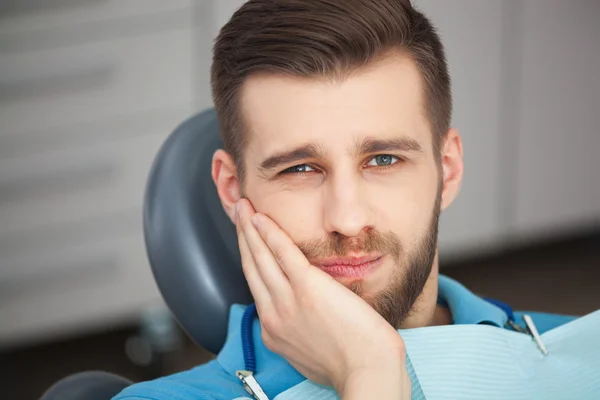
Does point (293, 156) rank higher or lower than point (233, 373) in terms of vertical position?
higher

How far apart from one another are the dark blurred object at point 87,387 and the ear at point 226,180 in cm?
29

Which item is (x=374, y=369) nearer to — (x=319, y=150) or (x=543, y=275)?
(x=319, y=150)

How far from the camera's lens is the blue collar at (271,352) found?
1151 millimetres

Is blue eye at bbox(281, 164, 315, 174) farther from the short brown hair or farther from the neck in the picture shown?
the neck

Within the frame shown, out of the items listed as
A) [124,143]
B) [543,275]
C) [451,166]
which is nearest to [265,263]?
[451,166]

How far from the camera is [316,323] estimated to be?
110 centimetres

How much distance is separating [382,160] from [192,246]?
12.9 inches

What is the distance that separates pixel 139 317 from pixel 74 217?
1.30ft

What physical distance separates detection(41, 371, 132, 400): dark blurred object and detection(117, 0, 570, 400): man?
11cm

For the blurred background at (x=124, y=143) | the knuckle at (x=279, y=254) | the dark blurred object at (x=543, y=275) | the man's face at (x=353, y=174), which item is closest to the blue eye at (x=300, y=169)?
the man's face at (x=353, y=174)

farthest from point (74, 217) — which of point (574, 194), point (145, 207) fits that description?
point (574, 194)

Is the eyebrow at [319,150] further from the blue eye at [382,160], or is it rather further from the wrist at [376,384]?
the wrist at [376,384]

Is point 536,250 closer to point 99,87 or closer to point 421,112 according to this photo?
point 99,87

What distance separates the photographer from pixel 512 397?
118 cm
